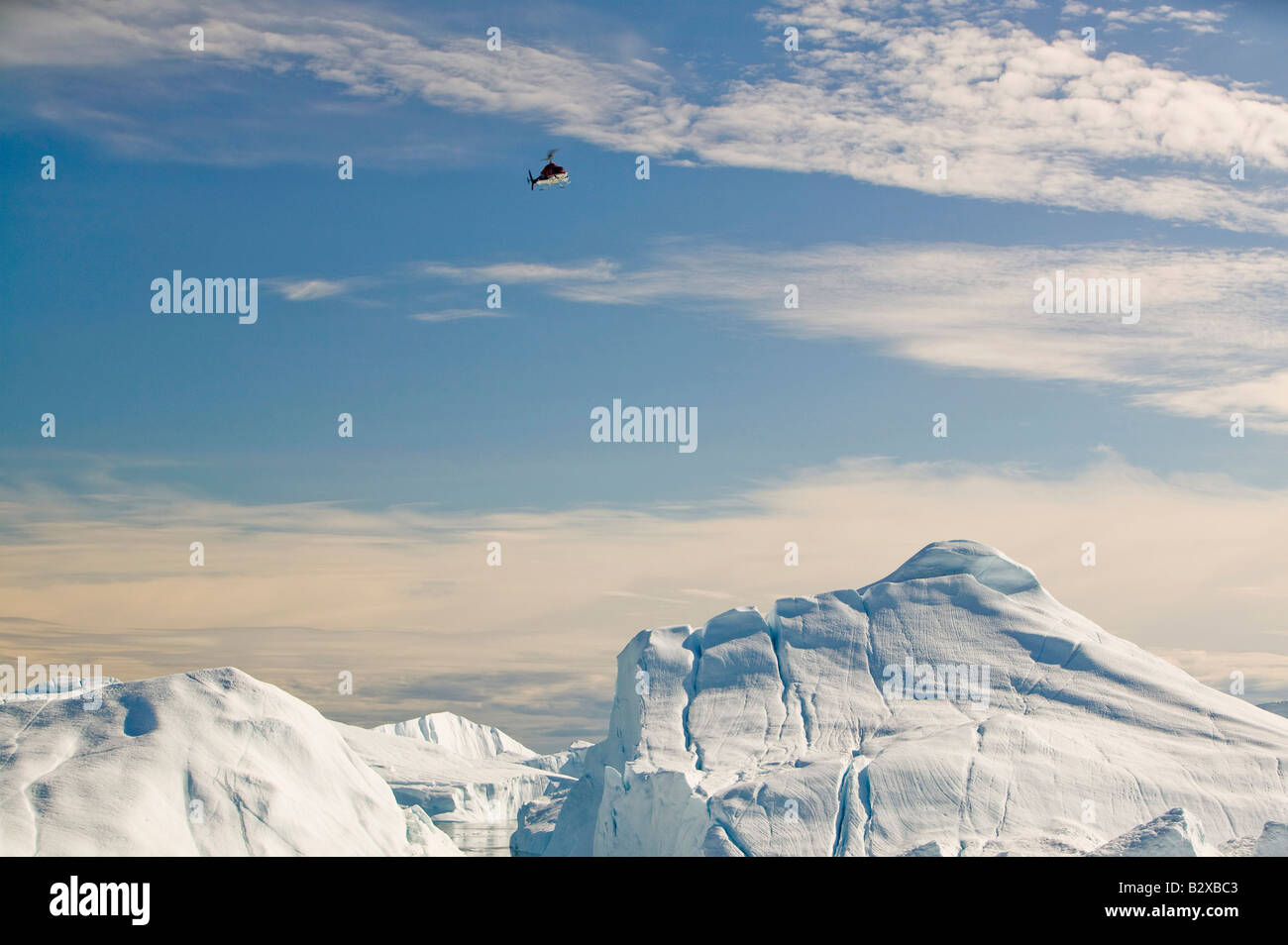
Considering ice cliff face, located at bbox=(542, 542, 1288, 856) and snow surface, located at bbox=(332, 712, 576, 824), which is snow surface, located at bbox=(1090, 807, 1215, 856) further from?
snow surface, located at bbox=(332, 712, 576, 824)

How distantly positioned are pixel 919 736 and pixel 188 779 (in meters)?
28.7

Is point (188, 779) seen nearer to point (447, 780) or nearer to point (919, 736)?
point (919, 736)

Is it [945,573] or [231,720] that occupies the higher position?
[945,573]

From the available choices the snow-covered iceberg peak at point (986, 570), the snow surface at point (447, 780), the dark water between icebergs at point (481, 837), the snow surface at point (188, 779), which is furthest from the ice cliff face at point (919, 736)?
the snow surface at point (447, 780)

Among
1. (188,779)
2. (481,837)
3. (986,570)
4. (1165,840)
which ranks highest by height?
(986,570)

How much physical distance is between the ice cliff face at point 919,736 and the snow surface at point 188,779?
12290 mm

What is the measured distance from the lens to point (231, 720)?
46812mm

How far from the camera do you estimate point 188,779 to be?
1699 inches

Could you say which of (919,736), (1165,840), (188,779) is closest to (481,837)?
(919,736)
